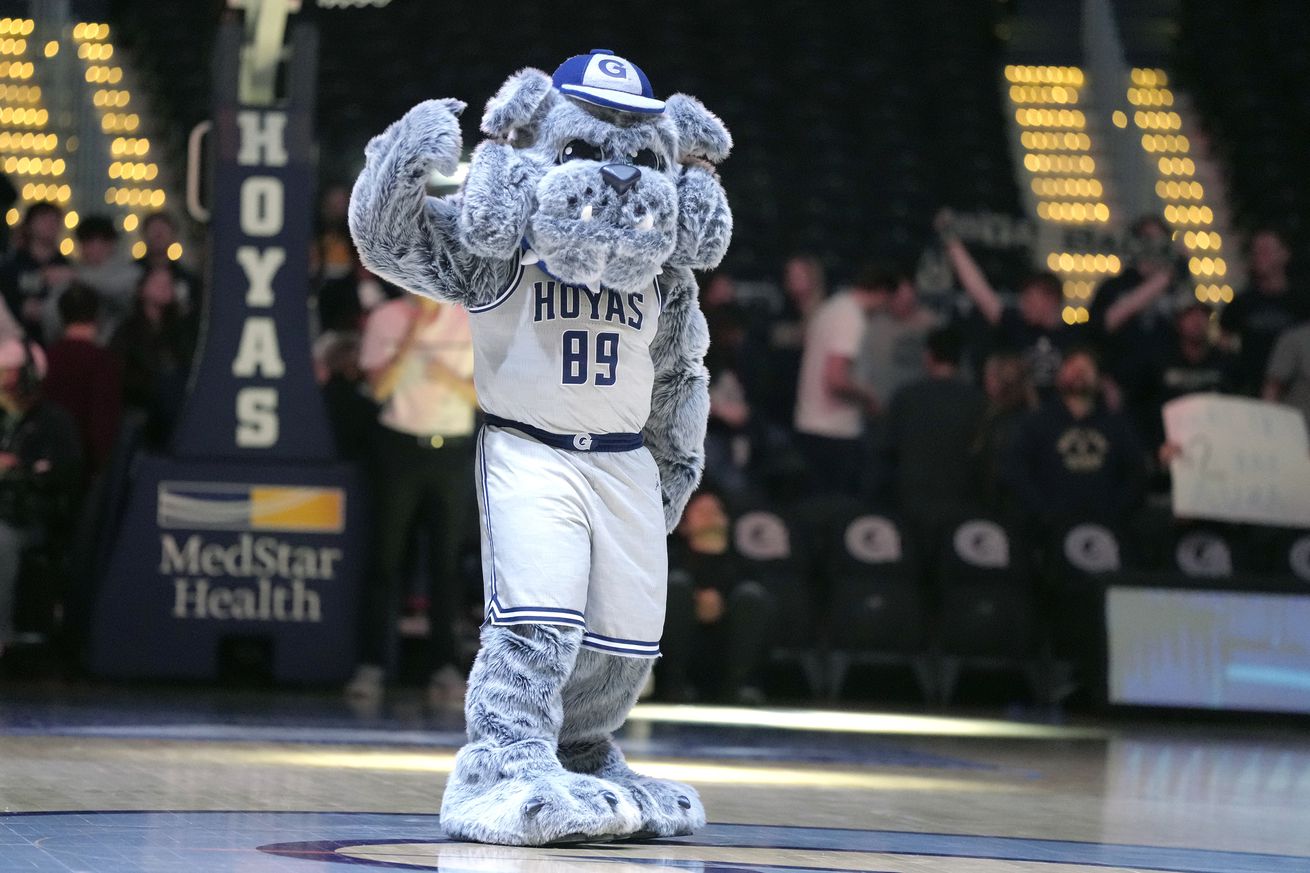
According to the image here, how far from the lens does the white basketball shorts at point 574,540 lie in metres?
4.56

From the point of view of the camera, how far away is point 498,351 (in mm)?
4758

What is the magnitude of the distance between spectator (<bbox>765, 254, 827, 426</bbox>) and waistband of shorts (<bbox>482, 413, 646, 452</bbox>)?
5.80m

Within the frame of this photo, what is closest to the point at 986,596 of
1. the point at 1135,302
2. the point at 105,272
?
the point at 1135,302

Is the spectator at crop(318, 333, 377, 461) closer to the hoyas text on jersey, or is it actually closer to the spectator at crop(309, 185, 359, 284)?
the spectator at crop(309, 185, 359, 284)

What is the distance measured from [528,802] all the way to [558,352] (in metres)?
1.00

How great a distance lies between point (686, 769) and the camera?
6.46m

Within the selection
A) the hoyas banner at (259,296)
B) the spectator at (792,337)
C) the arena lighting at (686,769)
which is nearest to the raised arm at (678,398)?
the arena lighting at (686,769)

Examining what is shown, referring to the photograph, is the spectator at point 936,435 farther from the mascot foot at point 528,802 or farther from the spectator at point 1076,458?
the mascot foot at point 528,802

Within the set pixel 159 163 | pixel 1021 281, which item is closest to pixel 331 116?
pixel 159 163

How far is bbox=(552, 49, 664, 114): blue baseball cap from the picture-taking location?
4.69 meters

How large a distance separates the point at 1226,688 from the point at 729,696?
7.27ft

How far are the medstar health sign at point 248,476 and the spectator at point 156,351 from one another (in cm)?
75

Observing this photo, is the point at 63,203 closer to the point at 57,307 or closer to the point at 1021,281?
the point at 57,307

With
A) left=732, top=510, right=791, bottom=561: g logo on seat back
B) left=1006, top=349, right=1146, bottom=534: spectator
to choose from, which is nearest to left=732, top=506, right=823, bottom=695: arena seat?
left=732, top=510, right=791, bottom=561: g logo on seat back
